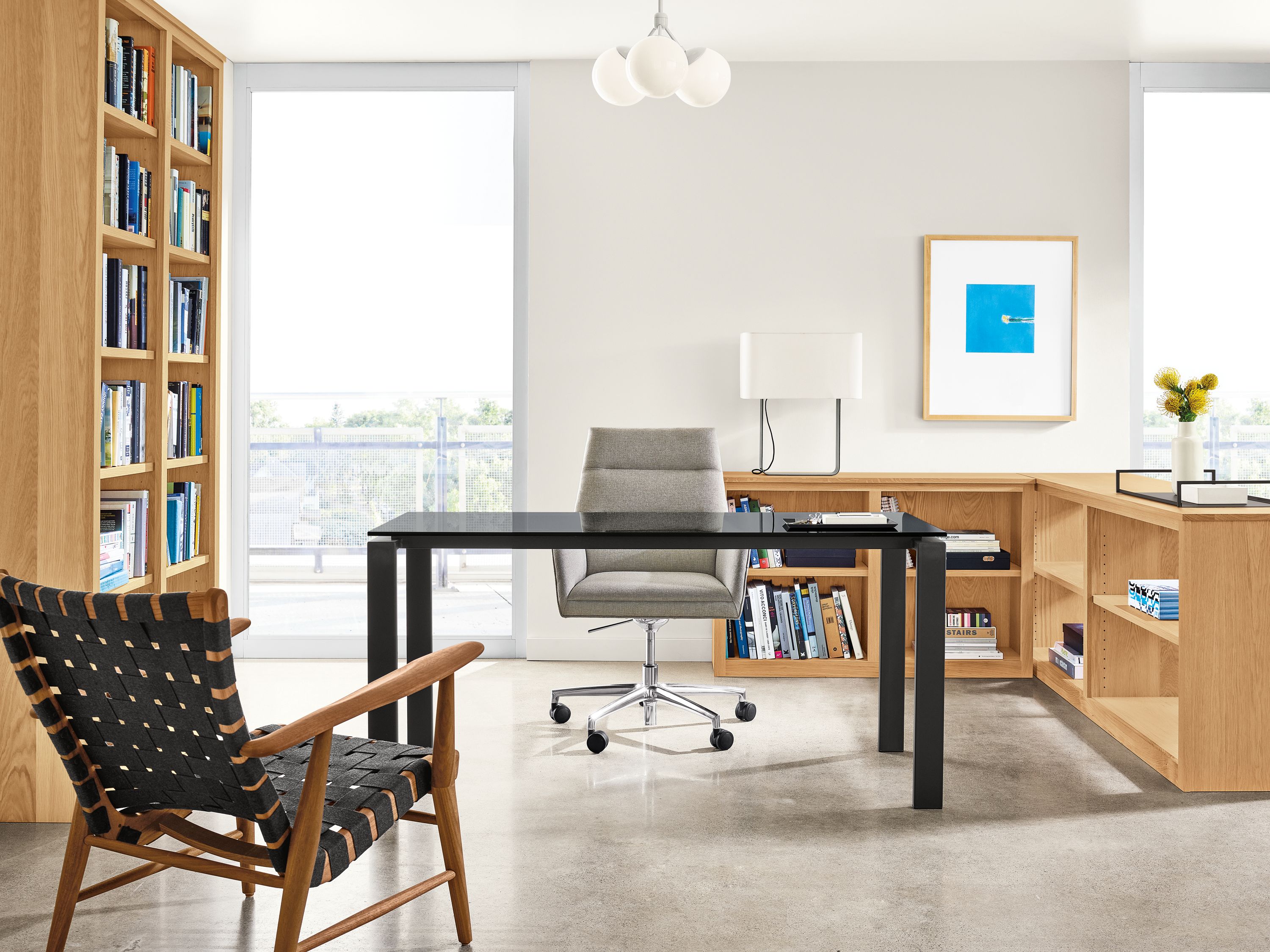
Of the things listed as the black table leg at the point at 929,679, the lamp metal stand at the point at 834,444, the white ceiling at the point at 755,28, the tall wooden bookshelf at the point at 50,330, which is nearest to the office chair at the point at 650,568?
the lamp metal stand at the point at 834,444

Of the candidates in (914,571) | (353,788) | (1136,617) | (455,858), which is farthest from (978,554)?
(353,788)

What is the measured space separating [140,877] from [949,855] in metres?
1.85

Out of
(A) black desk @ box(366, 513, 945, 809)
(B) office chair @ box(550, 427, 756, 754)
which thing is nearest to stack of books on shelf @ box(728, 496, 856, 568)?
(B) office chair @ box(550, 427, 756, 754)

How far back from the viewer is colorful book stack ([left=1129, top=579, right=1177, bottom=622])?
121 inches

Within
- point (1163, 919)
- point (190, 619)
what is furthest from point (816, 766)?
point (190, 619)

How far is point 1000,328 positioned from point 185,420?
3.39 metres

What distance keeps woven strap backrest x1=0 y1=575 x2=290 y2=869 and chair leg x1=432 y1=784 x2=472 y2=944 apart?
388 millimetres

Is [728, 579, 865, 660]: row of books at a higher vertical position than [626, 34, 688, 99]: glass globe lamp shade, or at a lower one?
lower

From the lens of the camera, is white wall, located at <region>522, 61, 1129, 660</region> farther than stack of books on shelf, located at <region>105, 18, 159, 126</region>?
Yes

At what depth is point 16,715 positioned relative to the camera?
2633 mm

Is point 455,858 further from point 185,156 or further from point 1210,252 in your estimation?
point 1210,252

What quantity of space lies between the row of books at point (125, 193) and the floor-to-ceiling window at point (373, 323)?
1.41 meters

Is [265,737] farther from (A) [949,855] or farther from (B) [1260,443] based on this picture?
(B) [1260,443]

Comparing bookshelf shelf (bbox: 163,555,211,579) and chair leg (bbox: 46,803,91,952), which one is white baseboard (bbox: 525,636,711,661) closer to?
bookshelf shelf (bbox: 163,555,211,579)
